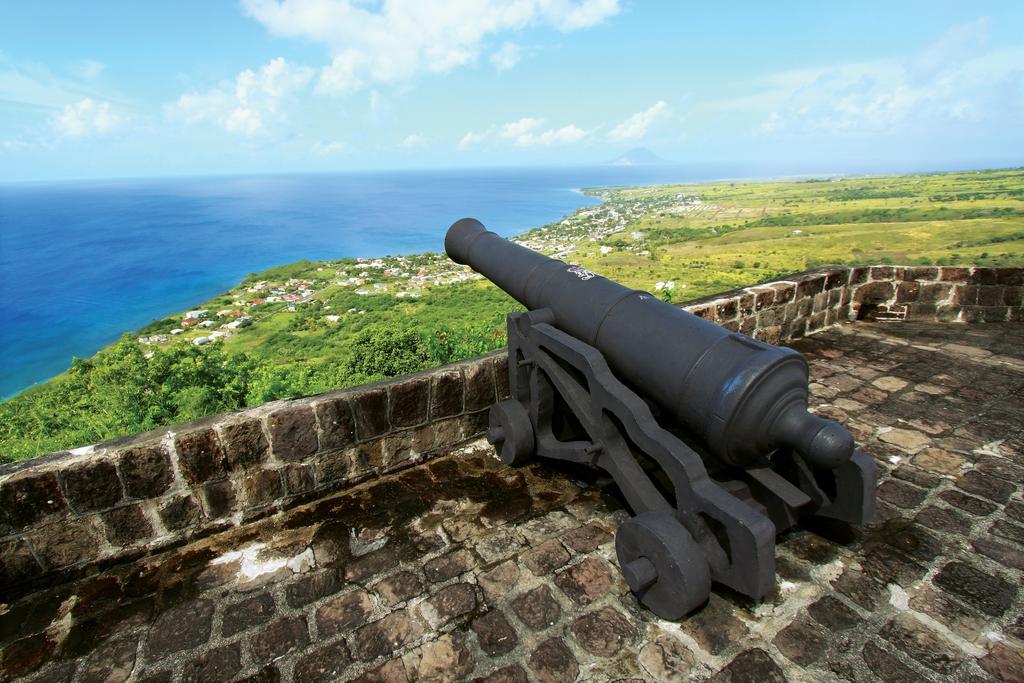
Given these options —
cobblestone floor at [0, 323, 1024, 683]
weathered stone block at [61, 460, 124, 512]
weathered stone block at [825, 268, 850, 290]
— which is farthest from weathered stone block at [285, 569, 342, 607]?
weathered stone block at [825, 268, 850, 290]

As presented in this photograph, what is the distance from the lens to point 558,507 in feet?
9.30

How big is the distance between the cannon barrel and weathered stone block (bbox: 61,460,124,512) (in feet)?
7.57

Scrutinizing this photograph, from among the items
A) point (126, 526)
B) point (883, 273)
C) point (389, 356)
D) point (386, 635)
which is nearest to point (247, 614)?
point (386, 635)

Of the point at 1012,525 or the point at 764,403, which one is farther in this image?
the point at 1012,525

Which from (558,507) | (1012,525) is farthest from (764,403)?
(1012,525)

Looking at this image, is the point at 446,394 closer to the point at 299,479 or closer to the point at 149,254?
the point at 299,479

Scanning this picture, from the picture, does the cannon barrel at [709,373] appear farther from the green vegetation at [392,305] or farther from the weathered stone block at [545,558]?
the green vegetation at [392,305]

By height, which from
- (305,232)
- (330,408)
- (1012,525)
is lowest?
(305,232)

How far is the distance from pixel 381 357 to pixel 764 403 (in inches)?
372

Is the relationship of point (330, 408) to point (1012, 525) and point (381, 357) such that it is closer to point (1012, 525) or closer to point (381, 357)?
point (1012, 525)

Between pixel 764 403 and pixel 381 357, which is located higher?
pixel 764 403

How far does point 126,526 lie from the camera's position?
2506 millimetres

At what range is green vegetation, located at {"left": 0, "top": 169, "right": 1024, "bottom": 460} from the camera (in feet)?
23.3

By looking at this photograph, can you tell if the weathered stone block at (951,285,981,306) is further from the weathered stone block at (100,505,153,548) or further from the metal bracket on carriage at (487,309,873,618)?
the weathered stone block at (100,505,153,548)
